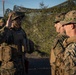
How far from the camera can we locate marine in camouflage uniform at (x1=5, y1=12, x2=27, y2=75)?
666cm

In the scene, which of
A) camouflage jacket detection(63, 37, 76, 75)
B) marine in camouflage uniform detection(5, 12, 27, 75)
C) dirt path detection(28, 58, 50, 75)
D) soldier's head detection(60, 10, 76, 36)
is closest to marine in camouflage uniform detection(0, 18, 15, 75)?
marine in camouflage uniform detection(5, 12, 27, 75)

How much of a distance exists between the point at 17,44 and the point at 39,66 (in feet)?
13.9

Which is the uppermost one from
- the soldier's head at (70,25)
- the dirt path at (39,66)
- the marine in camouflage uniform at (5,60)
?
the soldier's head at (70,25)

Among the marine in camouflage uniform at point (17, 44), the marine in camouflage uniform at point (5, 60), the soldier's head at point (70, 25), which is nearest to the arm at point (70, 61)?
the soldier's head at point (70, 25)

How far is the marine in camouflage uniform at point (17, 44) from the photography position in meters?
6.66

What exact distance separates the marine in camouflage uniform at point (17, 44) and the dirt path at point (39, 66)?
284 cm

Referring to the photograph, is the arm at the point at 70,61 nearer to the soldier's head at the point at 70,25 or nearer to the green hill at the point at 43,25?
the soldier's head at the point at 70,25

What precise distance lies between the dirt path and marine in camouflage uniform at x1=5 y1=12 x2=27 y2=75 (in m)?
2.84

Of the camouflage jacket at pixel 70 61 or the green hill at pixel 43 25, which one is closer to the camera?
the camouflage jacket at pixel 70 61

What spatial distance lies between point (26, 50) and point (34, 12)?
489cm

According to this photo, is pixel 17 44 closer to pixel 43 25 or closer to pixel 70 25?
pixel 70 25

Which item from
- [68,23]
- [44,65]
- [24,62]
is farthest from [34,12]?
[68,23]

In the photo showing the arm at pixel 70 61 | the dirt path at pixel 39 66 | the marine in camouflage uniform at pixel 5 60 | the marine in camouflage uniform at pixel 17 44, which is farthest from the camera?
the dirt path at pixel 39 66

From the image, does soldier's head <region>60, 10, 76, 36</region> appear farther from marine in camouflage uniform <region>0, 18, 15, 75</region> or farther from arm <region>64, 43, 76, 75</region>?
marine in camouflage uniform <region>0, 18, 15, 75</region>
